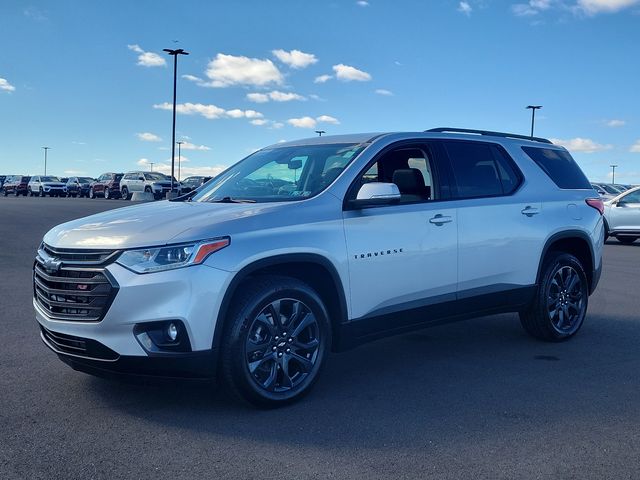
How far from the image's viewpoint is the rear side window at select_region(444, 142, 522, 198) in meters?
5.69

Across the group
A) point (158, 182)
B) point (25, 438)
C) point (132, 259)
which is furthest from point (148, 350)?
point (158, 182)

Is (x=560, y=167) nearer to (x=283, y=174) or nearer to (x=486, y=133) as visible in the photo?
(x=486, y=133)

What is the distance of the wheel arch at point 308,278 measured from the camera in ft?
13.4

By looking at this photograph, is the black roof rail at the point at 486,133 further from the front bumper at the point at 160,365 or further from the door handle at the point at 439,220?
the front bumper at the point at 160,365

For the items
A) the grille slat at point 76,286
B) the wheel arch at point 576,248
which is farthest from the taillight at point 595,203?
the grille slat at point 76,286

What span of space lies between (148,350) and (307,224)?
1.31 meters

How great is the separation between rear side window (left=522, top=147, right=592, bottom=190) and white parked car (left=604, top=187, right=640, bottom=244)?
1192 centimetres

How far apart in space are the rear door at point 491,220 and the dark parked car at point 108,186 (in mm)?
46398

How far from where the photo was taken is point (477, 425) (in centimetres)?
413

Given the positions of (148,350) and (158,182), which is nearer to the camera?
(148,350)

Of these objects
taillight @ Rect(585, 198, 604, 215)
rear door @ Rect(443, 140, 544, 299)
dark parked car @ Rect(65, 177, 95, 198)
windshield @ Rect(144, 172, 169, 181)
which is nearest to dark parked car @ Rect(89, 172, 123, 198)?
windshield @ Rect(144, 172, 169, 181)

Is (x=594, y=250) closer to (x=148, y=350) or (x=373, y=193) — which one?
(x=373, y=193)

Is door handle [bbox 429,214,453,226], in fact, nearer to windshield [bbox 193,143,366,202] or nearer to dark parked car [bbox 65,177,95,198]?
windshield [bbox 193,143,366,202]

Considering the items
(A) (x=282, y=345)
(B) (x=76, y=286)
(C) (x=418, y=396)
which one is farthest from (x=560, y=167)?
(B) (x=76, y=286)
